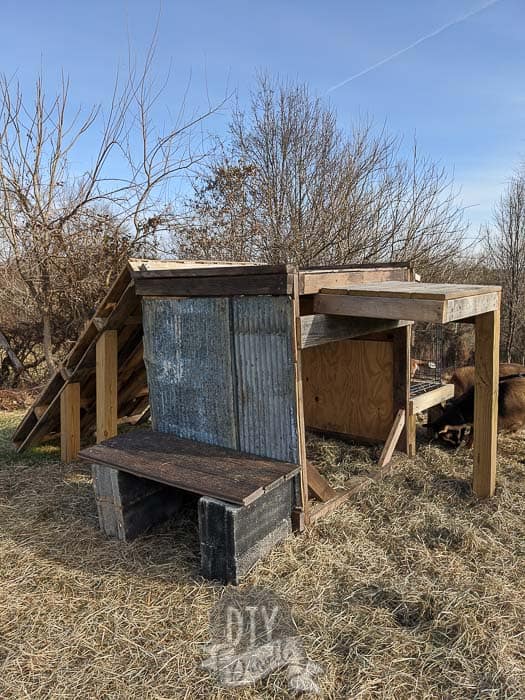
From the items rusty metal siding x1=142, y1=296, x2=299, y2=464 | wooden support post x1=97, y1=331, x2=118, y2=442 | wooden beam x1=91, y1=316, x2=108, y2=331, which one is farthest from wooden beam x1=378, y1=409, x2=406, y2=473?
wooden beam x1=91, y1=316, x2=108, y2=331

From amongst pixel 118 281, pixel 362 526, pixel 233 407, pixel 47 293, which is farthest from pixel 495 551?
pixel 47 293

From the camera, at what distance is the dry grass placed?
2.26 meters

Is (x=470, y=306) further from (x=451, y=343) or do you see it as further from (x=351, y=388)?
(x=451, y=343)

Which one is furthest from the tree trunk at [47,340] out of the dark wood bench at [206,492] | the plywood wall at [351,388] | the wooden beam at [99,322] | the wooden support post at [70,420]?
the dark wood bench at [206,492]

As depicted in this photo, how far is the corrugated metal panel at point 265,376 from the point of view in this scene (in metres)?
3.33

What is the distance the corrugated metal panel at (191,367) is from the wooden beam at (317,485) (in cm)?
64

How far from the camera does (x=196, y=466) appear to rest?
3416 millimetres

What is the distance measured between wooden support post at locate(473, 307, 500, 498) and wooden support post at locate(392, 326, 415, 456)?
107cm

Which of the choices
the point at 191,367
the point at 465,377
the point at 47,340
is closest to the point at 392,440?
the point at 191,367

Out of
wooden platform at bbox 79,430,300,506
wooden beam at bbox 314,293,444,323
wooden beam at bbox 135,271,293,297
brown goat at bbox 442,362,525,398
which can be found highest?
wooden beam at bbox 135,271,293,297

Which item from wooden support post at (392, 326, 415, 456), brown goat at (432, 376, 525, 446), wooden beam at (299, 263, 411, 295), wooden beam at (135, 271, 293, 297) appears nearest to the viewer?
wooden beam at (135, 271, 293, 297)

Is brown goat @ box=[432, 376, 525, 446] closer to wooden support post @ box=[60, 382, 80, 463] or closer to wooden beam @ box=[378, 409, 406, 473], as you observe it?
wooden beam @ box=[378, 409, 406, 473]

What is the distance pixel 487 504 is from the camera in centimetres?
397

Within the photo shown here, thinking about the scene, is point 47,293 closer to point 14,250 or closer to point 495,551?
point 14,250
